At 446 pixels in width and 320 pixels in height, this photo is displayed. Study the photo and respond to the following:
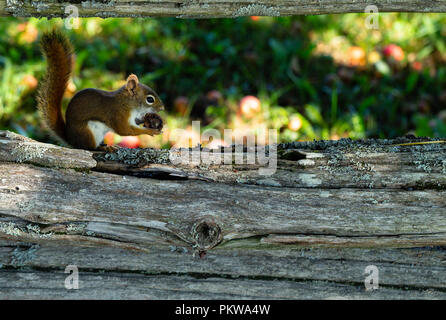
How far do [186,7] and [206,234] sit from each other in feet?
2.53

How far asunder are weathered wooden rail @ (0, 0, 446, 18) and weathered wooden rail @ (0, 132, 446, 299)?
0.46 m

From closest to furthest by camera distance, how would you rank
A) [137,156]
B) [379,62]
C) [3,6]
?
[3,6], [137,156], [379,62]

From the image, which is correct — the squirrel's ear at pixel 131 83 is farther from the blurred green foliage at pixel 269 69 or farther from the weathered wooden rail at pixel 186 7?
the blurred green foliage at pixel 269 69

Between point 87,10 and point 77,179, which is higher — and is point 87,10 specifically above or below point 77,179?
above

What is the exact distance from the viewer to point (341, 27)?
172 inches

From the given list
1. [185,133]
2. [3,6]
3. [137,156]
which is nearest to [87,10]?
[3,6]

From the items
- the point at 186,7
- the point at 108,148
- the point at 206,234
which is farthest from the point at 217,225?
the point at 186,7

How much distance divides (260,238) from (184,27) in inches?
113

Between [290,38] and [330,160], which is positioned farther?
[290,38]

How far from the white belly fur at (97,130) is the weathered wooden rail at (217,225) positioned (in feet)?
0.94

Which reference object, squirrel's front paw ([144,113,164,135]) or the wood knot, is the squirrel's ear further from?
the wood knot

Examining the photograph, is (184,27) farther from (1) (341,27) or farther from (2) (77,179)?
(2) (77,179)

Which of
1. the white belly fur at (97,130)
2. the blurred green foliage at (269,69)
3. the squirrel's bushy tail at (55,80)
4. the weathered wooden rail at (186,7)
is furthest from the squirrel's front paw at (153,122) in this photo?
the blurred green foliage at (269,69)

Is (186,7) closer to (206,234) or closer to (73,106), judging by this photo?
(73,106)
